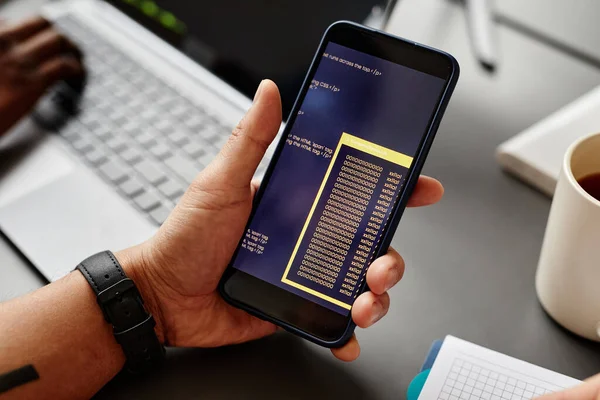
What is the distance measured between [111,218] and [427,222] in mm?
315

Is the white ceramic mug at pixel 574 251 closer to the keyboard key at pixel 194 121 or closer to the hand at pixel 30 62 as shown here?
the keyboard key at pixel 194 121

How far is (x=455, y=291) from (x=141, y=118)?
0.39 meters

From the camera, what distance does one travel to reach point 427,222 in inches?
24.9

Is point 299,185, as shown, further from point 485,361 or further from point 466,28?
point 466,28

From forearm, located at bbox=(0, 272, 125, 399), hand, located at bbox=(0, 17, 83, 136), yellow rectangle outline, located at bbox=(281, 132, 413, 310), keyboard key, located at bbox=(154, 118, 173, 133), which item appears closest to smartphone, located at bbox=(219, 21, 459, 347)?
yellow rectangle outline, located at bbox=(281, 132, 413, 310)

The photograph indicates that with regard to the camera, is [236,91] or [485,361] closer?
[485,361]

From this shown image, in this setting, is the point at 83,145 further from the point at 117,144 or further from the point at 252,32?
the point at 252,32

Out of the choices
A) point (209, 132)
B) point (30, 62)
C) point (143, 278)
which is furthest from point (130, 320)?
point (30, 62)

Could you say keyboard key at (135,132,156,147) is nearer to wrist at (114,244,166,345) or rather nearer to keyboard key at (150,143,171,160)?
keyboard key at (150,143,171,160)

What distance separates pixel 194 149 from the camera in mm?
657

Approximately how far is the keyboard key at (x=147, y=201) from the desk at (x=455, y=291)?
0.38 feet

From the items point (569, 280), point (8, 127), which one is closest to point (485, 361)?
point (569, 280)

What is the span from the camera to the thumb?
0.50 meters

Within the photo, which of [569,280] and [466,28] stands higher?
[466,28]
